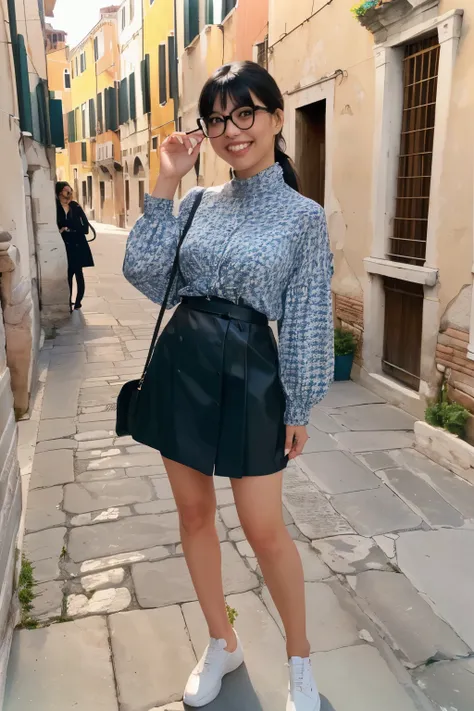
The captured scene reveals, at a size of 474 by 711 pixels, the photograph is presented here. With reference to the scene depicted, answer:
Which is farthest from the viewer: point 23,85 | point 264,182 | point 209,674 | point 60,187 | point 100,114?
point 100,114

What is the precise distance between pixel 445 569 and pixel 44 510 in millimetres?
1931

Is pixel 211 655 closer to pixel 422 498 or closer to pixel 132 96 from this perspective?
pixel 422 498

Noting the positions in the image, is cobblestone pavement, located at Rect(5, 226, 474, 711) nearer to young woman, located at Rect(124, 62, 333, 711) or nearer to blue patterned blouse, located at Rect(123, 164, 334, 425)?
young woman, located at Rect(124, 62, 333, 711)

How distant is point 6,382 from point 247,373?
1.20 m

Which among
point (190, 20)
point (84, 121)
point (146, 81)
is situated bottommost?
point (146, 81)

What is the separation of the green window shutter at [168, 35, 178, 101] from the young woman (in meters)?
13.9

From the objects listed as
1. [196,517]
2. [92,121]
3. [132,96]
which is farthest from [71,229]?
[92,121]

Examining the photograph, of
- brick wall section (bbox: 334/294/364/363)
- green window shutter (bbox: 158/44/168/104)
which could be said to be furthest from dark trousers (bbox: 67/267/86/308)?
green window shutter (bbox: 158/44/168/104)

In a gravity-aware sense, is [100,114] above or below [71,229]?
above

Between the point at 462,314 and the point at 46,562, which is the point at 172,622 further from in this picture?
the point at 462,314

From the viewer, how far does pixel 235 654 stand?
2100mm

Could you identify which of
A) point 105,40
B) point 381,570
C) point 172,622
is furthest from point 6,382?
point 105,40

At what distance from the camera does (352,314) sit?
5.73 m

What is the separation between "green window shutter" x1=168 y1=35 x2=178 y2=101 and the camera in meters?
14.3
